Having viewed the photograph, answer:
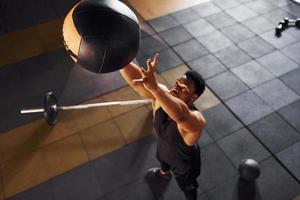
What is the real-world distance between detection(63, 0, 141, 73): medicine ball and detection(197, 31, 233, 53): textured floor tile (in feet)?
12.5

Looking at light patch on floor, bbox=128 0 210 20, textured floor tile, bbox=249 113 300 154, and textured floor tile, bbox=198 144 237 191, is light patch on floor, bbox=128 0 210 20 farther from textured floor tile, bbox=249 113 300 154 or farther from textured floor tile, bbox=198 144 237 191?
textured floor tile, bbox=198 144 237 191

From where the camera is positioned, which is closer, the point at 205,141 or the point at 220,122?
the point at 205,141

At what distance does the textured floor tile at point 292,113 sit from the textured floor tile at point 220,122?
779mm

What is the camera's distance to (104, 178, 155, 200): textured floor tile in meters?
4.05

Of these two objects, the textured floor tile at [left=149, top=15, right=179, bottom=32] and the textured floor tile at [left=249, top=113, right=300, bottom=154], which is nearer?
the textured floor tile at [left=249, top=113, right=300, bottom=154]

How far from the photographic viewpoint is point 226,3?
7512 mm

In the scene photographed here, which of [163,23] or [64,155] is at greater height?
[163,23]

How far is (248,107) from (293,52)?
1.88m

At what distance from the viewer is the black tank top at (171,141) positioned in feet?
9.68

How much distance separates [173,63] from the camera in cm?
600

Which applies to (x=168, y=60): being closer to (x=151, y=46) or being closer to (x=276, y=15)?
(x=151, y=46)

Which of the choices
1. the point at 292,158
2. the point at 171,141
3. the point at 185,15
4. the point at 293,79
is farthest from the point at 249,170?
the point at 185,15

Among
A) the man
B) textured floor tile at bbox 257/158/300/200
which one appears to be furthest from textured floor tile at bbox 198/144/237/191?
the man

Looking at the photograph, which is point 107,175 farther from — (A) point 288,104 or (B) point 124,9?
(A) point 288,104
